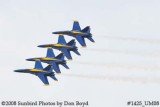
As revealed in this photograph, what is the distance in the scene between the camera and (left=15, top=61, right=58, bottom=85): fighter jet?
12400 centimetres

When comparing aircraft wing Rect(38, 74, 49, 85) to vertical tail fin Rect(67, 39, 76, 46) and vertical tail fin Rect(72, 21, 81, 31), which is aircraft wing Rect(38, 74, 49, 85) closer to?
vertical tail fin Rect(67, 39, 76, 46)

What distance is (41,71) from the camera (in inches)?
4966

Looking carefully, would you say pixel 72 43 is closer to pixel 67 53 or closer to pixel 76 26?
pixel 67 53

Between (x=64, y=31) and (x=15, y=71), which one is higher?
(x=64, y=31)

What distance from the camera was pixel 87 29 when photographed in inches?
4897

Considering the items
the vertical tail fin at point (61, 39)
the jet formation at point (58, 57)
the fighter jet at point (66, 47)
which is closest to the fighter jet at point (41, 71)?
the jet formation at point (58, 57)

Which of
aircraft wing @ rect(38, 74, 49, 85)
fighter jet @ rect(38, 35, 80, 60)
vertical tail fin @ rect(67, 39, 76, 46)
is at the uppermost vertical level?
vertical tail fin @ rect(67, 39, 76, 46)

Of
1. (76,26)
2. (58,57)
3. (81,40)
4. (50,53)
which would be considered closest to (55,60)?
(58,57)

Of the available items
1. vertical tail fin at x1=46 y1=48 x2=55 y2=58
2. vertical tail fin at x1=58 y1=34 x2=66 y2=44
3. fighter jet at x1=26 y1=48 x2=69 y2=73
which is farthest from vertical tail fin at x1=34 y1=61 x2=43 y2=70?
vertical tail fin at x1=58 y1=34 x2=66 y2=44

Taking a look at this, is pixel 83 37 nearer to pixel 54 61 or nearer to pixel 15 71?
pixel 54 61

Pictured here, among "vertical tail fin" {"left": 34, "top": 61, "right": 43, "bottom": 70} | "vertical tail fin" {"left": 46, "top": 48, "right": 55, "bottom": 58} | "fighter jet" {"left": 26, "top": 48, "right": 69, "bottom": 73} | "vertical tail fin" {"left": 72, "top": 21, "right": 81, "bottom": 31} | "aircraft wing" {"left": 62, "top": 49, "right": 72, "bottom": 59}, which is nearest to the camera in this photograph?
"fighter jet" {"left": 26, "top": 48, "right": 69, "bottom": 73}

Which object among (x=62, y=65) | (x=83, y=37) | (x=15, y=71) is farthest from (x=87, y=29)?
(x=15, y=71)

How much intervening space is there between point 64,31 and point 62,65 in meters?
8.83

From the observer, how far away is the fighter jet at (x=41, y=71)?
124 meters
